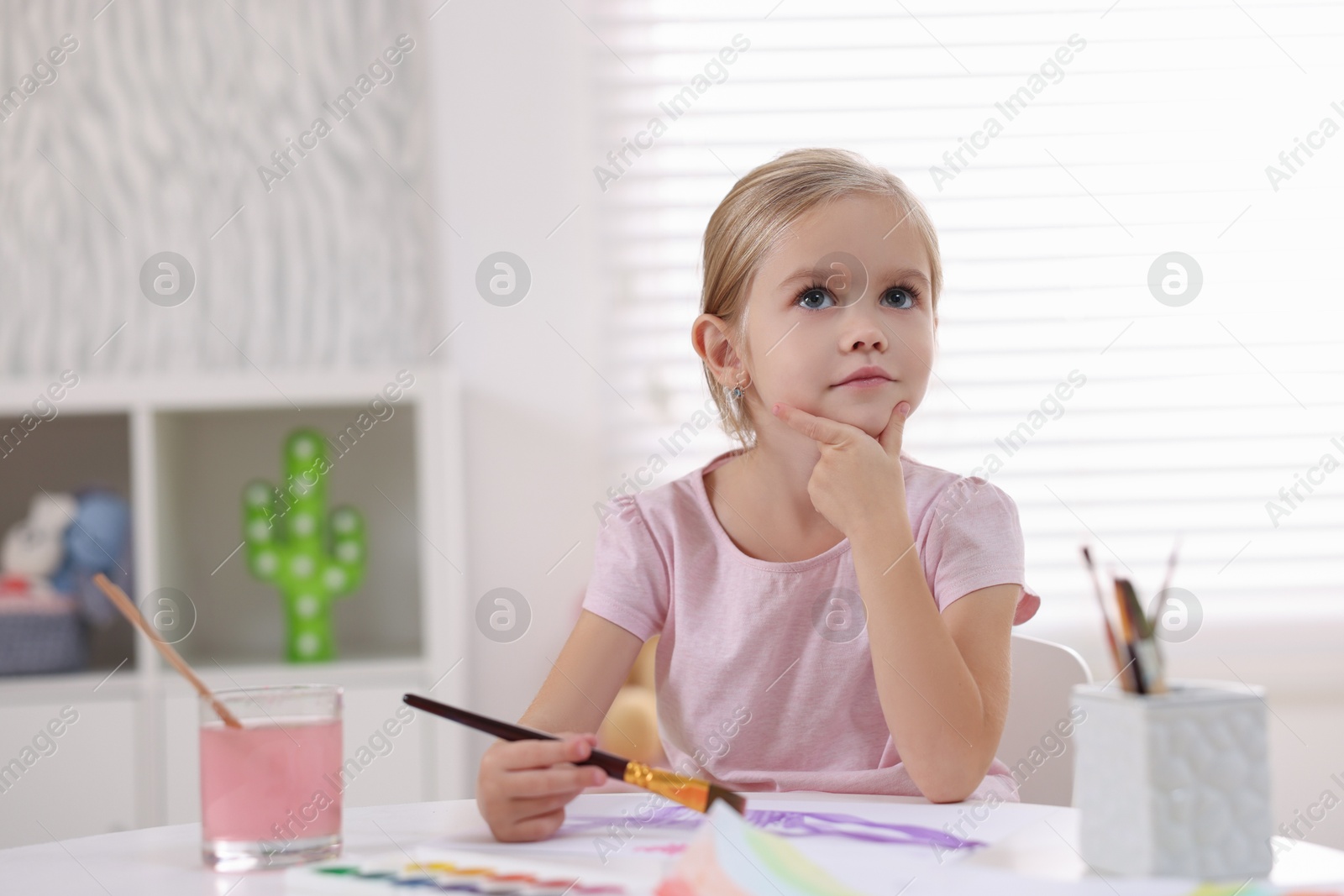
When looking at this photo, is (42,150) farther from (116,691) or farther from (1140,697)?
(1140,697)

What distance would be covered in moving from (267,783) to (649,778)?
0.67 feet

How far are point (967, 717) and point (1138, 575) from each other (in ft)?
4.66

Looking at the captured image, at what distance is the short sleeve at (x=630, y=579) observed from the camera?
41.6 inches

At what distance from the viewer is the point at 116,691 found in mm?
1830

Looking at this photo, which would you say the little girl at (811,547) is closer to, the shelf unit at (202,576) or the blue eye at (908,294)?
the blue eye at (908,294)

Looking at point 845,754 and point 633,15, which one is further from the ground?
point 633,15

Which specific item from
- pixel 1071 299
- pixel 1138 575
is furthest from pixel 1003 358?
pixel 1138 575

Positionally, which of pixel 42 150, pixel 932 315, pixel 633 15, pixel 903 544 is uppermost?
pixel 633 15

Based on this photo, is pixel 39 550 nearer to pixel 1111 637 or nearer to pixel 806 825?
pixel 806 825

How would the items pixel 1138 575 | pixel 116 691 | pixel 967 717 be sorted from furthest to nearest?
pixel 1138 575 < pixel 116 691 < pixel 967 717
